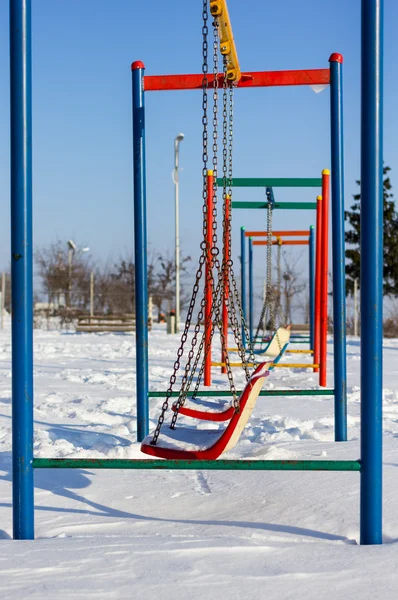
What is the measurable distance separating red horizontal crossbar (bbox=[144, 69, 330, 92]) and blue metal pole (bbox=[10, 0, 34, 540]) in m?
2.08

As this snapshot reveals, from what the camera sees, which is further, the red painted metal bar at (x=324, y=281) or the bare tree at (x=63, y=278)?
the bare tree at (x=63, y=278)

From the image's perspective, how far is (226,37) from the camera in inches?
161

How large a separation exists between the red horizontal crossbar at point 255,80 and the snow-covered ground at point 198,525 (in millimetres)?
2318

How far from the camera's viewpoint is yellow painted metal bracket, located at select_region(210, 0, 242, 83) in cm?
375

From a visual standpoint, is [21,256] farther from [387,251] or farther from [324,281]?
[387,251]

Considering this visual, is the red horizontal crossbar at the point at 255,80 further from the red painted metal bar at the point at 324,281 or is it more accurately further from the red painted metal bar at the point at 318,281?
the red painted metal bar at the point at 318,281

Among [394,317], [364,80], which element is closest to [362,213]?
[364,80]

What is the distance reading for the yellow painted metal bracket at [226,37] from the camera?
147 inches

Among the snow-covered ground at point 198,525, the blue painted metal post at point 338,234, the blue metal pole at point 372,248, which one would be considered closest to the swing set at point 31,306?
the blue metal pole at point 372,248

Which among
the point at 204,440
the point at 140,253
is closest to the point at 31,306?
the point at 204,440

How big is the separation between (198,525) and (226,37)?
2.72 metres

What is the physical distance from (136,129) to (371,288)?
7.95ft

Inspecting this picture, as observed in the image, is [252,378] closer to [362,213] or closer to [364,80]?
[362,213]

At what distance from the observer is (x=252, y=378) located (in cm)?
337
